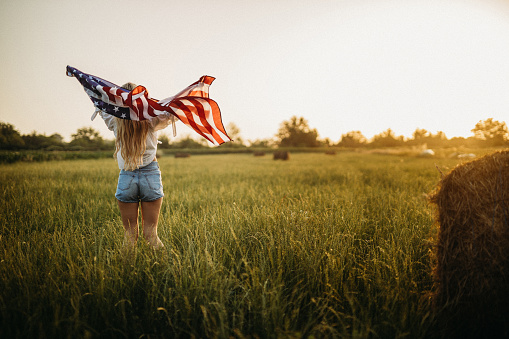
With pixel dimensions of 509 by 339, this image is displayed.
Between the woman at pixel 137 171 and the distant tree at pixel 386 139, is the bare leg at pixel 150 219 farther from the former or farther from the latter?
the distant tree at pixel 386 139

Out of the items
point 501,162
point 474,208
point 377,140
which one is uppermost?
point 377,140

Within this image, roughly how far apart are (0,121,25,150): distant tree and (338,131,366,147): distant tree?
8790cm

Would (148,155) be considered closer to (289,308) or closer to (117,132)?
(117,132)

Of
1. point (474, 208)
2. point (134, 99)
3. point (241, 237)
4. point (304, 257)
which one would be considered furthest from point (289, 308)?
point (134, 99)

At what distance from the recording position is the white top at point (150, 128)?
2.28m

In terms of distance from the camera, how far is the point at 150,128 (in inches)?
92.8

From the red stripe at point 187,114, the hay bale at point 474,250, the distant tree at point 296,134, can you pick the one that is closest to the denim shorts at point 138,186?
the red stripe at point 187,114

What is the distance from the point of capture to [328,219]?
2764 mm

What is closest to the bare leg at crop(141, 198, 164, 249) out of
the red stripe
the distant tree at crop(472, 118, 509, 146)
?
the red stripe

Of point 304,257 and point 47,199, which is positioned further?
point 47,199

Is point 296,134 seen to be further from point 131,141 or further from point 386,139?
point 131,141

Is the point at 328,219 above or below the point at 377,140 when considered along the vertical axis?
below

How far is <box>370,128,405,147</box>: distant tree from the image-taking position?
70.3m

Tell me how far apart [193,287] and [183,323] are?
0.72 feet
